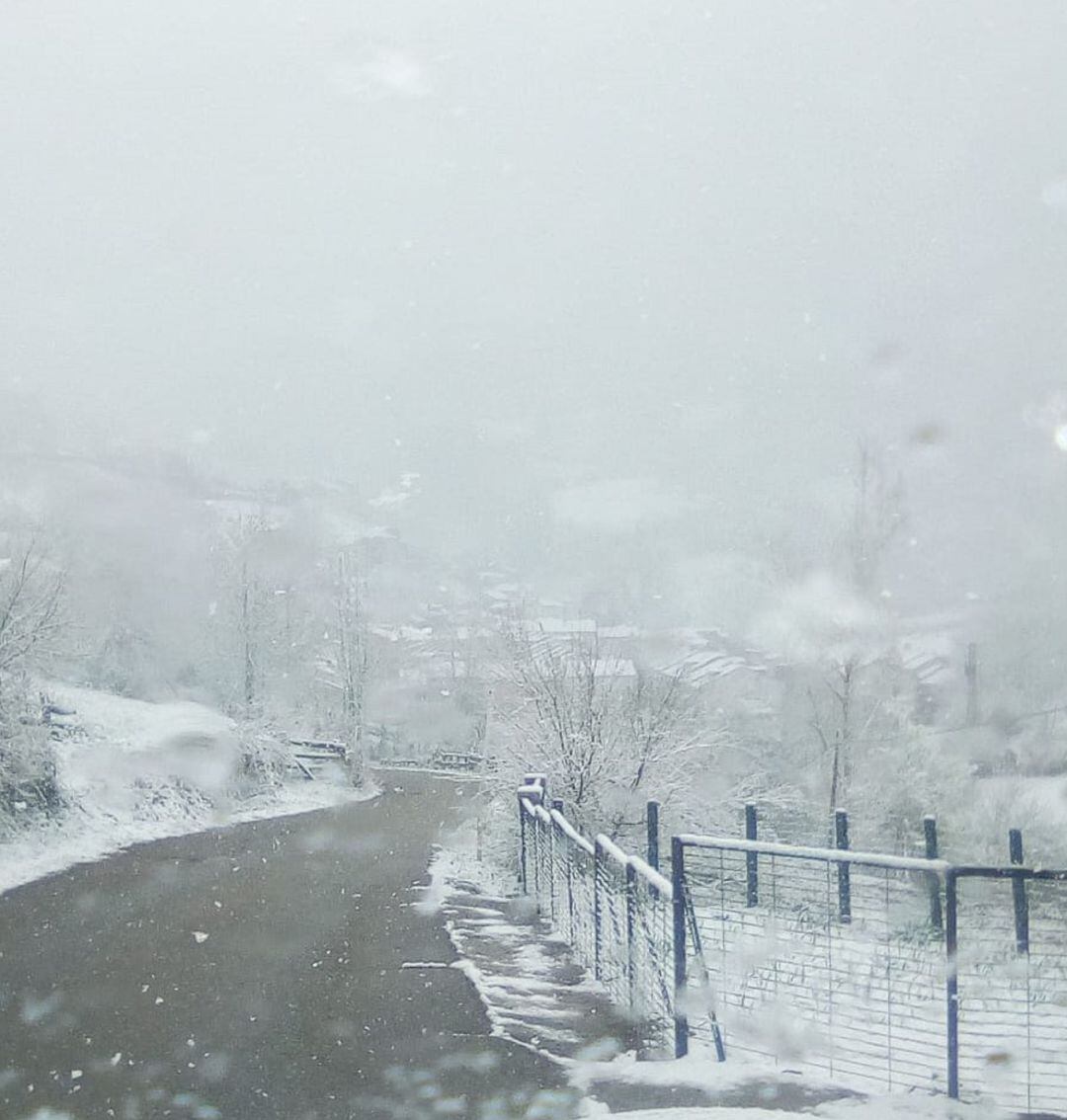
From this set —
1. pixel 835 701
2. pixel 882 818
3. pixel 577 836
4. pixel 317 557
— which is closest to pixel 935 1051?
pixel 577 836

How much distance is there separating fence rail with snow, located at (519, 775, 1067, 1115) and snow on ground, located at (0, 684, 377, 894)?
1211 cm

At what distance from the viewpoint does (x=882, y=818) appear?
28797mm

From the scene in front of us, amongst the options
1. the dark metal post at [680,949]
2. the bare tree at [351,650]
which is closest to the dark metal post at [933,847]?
the dark metal post at [680,949]

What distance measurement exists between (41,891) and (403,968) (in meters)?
8.33

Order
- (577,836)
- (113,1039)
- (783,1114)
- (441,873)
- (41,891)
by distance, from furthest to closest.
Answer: (441,873) → (41,891) → (577,836) → (113,1039) → (783,1114)

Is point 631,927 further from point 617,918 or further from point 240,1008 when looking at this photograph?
point 240,1008

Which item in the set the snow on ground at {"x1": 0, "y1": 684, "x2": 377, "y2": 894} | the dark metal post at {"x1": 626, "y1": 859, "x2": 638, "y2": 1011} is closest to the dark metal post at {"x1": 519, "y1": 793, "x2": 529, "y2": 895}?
the snow on ground at {"x1": 0, "y1": 684, "x2": 377, "y2": 894}

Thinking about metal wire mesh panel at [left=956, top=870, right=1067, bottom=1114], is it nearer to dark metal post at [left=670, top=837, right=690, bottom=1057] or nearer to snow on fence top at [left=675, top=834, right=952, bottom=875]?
snow on fence top at [left=675, top=834, right=952, bottom=875]

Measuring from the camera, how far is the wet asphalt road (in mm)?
6734

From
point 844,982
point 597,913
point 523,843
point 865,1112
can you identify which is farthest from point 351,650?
point 865,1112

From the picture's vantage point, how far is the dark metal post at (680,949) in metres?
6.83

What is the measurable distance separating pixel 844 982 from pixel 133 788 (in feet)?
Result: 76.7

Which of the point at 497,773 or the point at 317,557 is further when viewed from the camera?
the point at 317,557

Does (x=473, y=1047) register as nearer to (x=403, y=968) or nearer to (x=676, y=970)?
(x=676, y=970)
